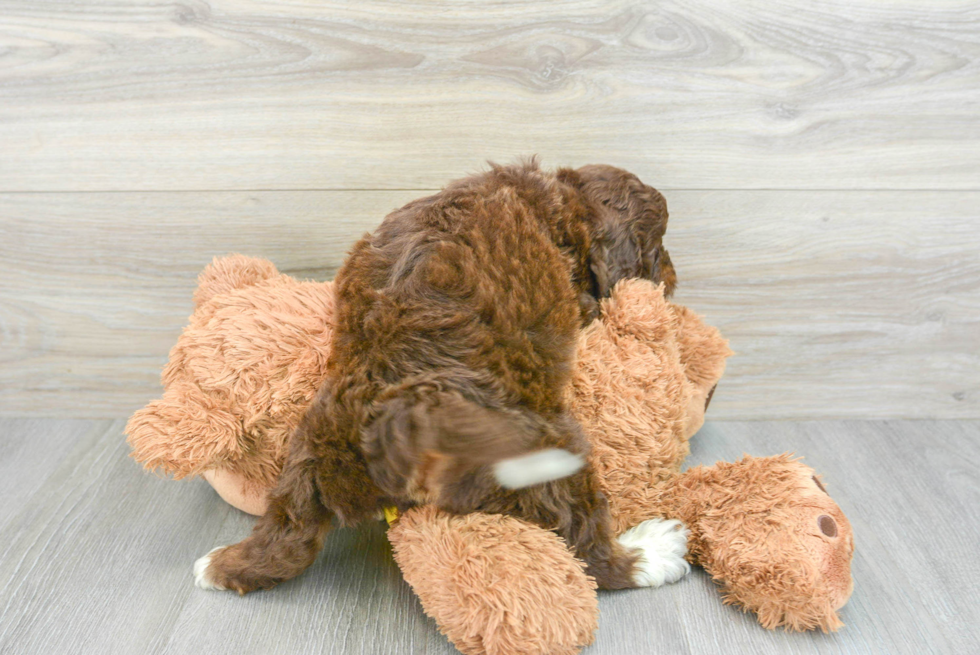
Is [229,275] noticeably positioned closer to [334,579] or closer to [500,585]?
[334,579]

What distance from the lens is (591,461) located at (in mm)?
787

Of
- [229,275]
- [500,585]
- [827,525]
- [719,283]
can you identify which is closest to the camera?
[500,585]

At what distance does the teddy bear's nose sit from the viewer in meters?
0.80

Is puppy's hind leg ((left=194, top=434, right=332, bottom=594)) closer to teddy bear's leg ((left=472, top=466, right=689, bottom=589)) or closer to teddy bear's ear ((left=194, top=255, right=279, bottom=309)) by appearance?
teddy bear's leg ((left=472, top=466, right=689, bottom=589))

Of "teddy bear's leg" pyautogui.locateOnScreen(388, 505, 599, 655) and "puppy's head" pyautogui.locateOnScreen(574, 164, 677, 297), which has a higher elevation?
"puppy's head" pyautogui.locateOnScreen(574, 164, 677, 297)

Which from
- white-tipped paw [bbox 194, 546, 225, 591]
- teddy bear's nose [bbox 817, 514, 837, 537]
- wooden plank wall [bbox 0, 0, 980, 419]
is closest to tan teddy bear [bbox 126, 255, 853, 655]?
teddy bear's nose [bbox 817, 514, 837, 537]

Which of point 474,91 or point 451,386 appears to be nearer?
point 451,386

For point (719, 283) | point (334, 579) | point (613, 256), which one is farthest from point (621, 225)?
point (334, 579)

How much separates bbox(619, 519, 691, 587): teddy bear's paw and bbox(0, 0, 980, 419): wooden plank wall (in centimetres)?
42

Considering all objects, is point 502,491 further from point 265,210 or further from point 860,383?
point 860,383

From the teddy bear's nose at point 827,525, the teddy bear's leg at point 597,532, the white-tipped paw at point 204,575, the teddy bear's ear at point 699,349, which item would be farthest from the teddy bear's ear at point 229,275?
the teddy bear's nose at point 827,525

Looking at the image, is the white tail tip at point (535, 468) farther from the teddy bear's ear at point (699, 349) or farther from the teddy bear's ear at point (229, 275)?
the teddy bear's ear at point (229, 275)

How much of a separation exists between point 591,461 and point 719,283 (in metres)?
0.51

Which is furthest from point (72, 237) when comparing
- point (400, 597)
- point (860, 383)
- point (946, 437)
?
point (946, 437)
